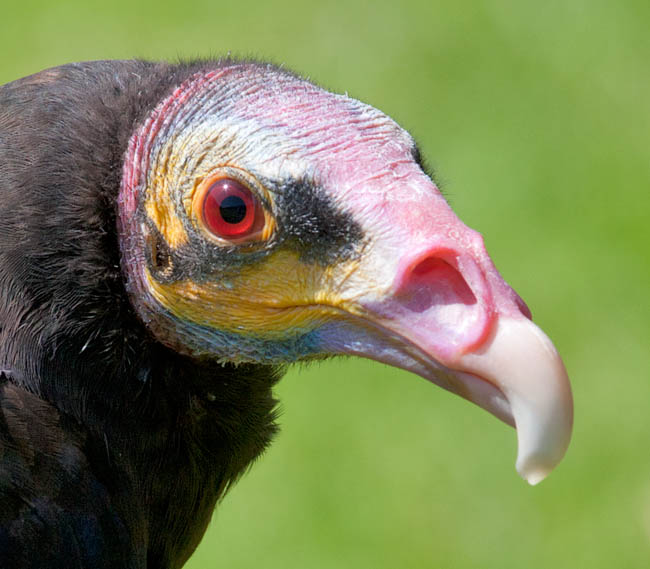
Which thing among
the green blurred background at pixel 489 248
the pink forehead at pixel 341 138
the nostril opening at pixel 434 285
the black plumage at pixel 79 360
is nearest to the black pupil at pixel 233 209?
the pink forehead at pixel 341 138

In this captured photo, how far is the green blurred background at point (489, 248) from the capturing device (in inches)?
254

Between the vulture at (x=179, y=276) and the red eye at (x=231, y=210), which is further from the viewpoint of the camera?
the red eye at (x=231, y=210)

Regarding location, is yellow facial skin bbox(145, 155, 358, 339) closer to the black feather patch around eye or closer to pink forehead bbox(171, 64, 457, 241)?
the black feather patch around eye

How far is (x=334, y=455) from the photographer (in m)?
6.79

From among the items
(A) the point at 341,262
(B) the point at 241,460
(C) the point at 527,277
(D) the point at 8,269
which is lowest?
(C) the point at 527,277

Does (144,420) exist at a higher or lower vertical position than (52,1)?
higher

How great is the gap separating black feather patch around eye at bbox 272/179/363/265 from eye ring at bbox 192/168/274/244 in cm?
6

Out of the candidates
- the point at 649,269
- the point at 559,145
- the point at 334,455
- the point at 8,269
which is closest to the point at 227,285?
the point at 8,269

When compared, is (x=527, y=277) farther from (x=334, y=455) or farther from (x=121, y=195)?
(x=121, y=195)

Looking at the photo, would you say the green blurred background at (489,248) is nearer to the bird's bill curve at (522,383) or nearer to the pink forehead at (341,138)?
the pink forehead at (341,138)

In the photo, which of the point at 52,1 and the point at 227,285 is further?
the point at 52,1

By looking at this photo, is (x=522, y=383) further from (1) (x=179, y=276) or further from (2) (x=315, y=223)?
(1) (x=179, y=276)

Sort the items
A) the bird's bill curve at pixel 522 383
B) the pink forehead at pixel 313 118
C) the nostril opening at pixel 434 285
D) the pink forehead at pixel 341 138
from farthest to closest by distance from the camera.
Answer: the pink forehead at pixel 313 118 → the pink forehead at pixel 341 138 → the nostril opening at pixel 434 285 → the bird's bill curve at pixel 522 383

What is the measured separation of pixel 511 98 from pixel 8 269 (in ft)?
21.8
